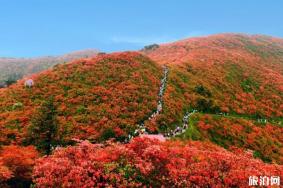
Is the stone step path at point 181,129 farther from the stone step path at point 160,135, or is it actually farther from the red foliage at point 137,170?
the red foliage at point 137,170

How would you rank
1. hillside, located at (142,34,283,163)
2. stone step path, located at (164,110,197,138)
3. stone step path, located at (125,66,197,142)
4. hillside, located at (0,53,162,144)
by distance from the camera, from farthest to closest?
hillside, located at (142,34,283,163) → stone step path, located at (164,110,197,138) → stone step path, located at (125,66,197,142) → hillside, located at (0,53,162,144)

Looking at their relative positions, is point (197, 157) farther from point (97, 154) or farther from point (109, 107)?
point (109, 107)

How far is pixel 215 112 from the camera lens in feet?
187

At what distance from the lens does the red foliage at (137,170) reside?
1777 centimetres

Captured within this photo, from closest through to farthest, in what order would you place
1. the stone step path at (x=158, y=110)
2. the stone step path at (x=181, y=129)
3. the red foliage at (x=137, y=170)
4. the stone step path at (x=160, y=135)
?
the red foliage at (x=137, y=170)
the stone step path at (x=160, y=135)
the stone step path at (x=158, y=110)
the stone step path at (x=181, y=129)

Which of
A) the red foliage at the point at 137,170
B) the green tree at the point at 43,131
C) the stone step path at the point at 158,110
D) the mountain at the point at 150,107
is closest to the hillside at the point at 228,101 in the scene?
the mountain at the point at 150,107

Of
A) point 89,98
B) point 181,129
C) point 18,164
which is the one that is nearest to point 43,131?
point 18,164

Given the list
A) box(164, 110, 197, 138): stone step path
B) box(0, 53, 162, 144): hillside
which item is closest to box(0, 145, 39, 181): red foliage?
box(0, 53, 162, 144): hillside

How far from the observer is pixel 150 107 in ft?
162

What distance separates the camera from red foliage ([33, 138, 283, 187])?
17.8 meters

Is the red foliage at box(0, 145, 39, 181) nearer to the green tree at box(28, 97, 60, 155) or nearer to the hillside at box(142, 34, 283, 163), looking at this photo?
the green tree at box(28, 97, 60, 155)

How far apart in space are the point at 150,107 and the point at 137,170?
3088 centimetres

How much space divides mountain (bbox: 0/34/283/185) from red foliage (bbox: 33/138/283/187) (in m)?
0.20

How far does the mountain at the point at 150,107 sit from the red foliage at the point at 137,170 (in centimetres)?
20
